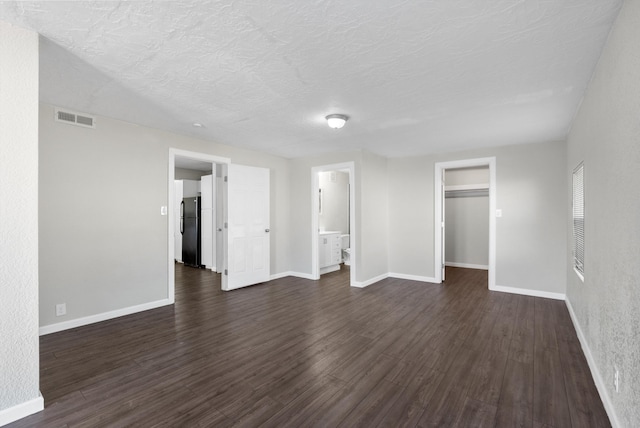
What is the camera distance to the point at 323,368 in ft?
8.14

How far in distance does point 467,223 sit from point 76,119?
24.8 feet

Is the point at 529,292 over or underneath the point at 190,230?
underneath

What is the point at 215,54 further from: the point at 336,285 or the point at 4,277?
the point at 336,285

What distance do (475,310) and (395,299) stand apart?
105cm

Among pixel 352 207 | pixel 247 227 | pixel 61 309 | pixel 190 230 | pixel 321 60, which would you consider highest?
pixel 321 60

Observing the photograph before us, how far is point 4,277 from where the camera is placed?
181cm

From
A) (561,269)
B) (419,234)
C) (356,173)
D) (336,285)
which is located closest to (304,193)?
(356,173)

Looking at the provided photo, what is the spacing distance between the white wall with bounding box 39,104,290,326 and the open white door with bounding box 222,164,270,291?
1.01 m

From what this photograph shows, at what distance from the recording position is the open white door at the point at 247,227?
5004 millimetres

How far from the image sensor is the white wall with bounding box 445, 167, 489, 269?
709 cm

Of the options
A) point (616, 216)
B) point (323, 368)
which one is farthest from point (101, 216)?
point (616, 216)

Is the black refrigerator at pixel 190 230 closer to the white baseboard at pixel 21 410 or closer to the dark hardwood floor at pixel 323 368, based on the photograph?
the dark hardwood floor at pixel 323 368

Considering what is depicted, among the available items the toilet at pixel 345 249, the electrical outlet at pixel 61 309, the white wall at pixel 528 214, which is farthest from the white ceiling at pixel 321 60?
the toilet at pixel 345 249

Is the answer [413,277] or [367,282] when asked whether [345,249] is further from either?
[367,282]
